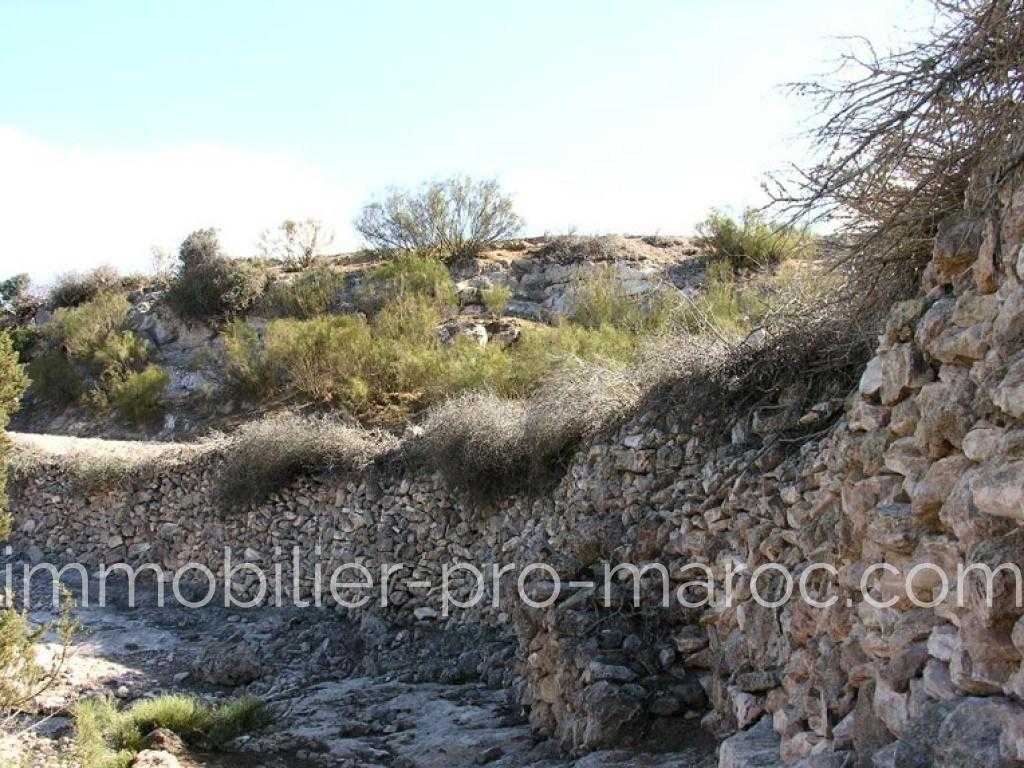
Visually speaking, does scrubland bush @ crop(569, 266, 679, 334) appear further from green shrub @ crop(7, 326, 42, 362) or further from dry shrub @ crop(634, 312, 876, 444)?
green shrub @ crop(7, 326, 42, 362)

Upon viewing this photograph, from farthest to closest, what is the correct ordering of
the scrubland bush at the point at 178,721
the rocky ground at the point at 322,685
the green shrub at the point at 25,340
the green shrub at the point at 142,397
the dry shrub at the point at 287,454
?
the green shrub at the point at 25,340, the green shrub at the point at 142,397, the dry shrub at the point at 287,454, the scrubland bush at the point at 178,721, the rocky ground at the point at 322,685

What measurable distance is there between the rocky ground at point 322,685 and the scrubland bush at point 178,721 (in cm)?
17

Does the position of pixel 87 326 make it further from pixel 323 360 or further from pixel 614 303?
pixel 614 303

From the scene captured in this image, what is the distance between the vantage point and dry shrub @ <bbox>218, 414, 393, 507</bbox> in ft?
38.6

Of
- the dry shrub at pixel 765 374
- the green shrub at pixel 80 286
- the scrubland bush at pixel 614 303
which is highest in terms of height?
the green shrub at pixel 80 286

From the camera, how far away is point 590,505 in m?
7.99

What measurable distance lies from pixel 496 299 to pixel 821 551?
16596 mm

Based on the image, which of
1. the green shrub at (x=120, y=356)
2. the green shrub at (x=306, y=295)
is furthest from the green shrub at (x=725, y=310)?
the green shrub at (x=120, y=356)

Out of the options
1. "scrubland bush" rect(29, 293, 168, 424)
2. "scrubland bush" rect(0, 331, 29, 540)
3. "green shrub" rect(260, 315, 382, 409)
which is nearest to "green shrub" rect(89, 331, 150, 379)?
"scrubland bush" rect(29, 293, 168, 424)

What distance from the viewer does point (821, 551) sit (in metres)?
4.93

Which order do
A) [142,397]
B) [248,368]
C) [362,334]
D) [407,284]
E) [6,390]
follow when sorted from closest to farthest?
[6,390]
[362,334]
[248,368]
[142,397]
[407,284]

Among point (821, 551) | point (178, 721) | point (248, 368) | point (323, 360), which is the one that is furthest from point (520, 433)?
point (248, 368)

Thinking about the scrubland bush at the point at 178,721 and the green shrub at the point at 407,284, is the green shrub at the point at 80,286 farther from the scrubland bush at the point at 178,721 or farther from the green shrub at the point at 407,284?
the scrubland bush at the point at 178,721

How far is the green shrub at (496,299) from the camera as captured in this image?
69.5 feet
